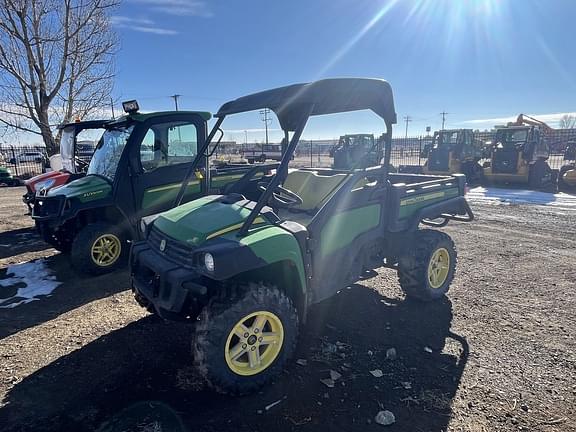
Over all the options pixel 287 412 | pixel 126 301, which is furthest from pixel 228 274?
pixel 126 301

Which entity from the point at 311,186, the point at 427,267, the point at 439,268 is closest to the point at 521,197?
the point at 439,268

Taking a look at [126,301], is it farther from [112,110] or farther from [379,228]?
[112,110]

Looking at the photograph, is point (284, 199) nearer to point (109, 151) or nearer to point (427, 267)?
point (427, 267)

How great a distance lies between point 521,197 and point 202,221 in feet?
38.7

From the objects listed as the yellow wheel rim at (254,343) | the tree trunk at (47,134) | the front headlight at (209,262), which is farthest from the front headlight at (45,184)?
the tree trunk at (47,134)

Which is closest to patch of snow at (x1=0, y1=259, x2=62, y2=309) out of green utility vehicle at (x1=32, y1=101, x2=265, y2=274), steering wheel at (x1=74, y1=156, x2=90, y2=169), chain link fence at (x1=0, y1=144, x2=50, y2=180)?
green utility vehicle at (x1=32, y1=101, x2=265, y2=274)

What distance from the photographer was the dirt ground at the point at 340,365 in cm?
242

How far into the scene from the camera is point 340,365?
2.98 meters

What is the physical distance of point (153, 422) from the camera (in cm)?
238

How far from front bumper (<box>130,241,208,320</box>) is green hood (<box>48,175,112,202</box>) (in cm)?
257

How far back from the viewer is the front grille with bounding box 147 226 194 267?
8.71 ft

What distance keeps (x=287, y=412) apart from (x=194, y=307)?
100 centimetres

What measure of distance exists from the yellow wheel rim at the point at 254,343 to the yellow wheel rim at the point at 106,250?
3.35 metres

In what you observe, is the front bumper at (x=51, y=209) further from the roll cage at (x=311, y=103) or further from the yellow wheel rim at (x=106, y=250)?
the roll cage at (x=311, y=103)
